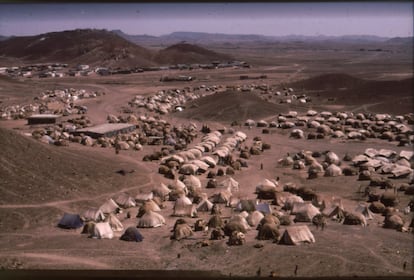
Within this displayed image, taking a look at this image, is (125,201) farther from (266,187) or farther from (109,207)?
(266,187)

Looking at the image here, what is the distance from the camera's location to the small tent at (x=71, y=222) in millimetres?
18094

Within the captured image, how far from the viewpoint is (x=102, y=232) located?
17.1 metres

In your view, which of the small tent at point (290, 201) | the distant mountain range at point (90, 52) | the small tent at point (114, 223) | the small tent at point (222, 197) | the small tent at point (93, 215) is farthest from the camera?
the distant mountain range at point (90, 52)

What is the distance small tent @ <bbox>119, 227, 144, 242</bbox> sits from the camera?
16734mm

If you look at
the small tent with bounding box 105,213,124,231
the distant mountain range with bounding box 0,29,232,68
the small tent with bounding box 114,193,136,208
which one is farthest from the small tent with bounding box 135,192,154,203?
the distant mountain range with bounding box 0,29,232,68

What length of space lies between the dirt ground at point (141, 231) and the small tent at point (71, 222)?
0.29 m

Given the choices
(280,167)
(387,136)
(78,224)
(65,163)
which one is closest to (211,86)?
(387,136)

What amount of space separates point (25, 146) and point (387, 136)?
90.4 ft

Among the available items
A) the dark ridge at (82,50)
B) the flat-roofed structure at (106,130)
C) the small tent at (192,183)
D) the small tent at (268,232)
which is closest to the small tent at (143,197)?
the small tent at (192,183)

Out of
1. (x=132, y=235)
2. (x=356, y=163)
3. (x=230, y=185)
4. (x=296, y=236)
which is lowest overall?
(x=356, y=163)

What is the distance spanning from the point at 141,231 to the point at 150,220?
710 mm

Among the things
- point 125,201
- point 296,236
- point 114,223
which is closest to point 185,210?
point 125,201

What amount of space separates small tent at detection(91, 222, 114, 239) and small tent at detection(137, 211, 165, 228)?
60.3 inches

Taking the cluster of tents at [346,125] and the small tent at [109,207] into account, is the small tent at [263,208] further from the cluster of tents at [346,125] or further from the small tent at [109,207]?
the cluster of tents at [346,125]
